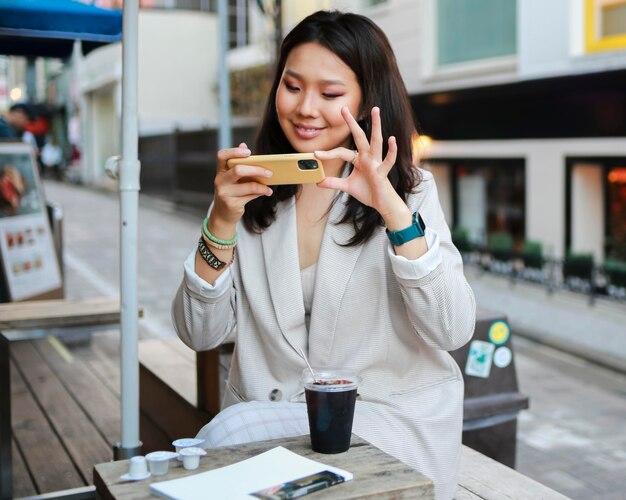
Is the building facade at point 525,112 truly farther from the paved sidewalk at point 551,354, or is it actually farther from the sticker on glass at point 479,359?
the sticker on glass at point 479,359

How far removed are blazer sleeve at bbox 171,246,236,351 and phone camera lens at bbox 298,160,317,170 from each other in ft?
1.34

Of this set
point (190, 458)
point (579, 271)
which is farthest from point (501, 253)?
point (190, 458)

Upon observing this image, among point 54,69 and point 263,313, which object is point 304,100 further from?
point 54,69

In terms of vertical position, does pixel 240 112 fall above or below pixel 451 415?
above

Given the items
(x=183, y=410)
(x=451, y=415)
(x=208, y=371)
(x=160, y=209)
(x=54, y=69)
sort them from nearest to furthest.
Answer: (x=451, y=415) < (x=208, y=371) < (x=183, y=410) < (x=160, y=209) < (x=54, y=69)

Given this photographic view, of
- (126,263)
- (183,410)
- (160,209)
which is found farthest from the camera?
(160,209)

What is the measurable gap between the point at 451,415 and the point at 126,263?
1243mm

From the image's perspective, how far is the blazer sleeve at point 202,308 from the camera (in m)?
2.22

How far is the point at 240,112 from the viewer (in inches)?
980

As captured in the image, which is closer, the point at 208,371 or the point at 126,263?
the point at 126,263

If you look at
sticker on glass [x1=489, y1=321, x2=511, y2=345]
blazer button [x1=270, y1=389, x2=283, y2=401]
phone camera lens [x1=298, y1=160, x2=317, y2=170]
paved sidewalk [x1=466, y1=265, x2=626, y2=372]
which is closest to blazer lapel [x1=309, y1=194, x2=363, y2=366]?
blazer button [x1=270, y1=389, x2=283, y2=401]

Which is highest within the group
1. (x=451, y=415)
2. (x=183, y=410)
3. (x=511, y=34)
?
(x=511, y=34)

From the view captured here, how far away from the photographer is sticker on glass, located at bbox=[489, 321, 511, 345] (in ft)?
11.8

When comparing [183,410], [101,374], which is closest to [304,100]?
[183,410]
